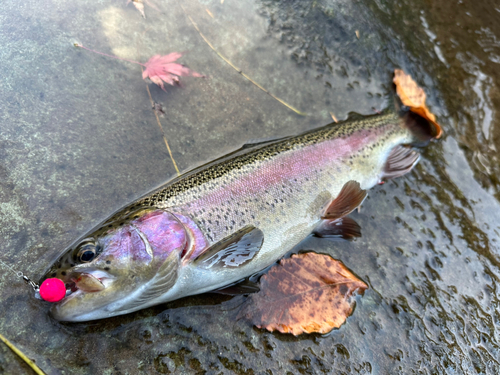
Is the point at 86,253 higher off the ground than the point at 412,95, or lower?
lower

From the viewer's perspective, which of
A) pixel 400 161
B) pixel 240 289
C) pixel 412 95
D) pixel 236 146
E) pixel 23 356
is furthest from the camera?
pixel 412 95

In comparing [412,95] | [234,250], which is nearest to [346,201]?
[234,250]

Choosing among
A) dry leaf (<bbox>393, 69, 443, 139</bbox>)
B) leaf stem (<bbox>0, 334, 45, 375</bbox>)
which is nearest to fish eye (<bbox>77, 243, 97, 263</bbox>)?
leaf stem (<bbox>0, 334, 45, 375</bbox>)

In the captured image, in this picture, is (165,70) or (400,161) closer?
(165,70)

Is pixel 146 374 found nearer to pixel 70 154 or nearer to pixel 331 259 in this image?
pixel 331 259

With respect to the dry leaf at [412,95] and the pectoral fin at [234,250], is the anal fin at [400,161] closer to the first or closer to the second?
the dry leaf at [412,95]

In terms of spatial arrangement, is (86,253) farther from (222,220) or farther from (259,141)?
(259,141)

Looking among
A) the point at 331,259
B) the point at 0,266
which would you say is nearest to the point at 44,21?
the point at 0,266
